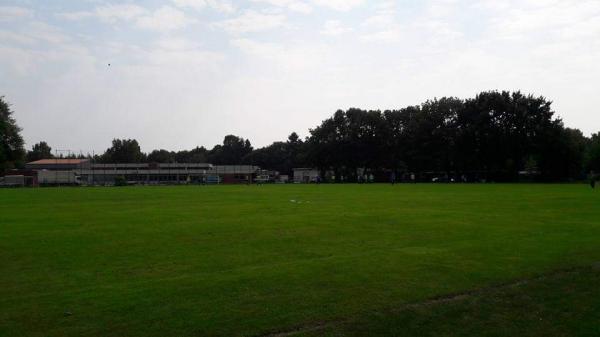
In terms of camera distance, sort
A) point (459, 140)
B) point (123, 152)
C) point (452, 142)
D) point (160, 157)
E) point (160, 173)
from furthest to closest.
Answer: point (160, 157)
point (123, 152)
point (160, 173)
point (452, 142)
point (459, 140)

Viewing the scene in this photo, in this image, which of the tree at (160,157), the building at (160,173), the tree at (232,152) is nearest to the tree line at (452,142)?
the building at (160,173)

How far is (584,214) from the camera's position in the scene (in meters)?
22.0

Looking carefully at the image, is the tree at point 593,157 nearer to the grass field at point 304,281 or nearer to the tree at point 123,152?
the grass field at point 304,281

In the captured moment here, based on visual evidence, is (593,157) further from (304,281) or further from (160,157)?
(160,157)

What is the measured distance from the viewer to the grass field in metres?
6.83

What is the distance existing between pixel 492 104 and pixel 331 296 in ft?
272

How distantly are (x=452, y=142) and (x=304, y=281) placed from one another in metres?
87.0

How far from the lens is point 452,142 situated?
300 feet

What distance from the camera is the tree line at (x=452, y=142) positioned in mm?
81250

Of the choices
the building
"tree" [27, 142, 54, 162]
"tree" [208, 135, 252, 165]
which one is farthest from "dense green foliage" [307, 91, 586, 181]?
"tree" [27, 142, 54, 162]

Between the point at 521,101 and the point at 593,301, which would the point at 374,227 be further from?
the point at 521,101

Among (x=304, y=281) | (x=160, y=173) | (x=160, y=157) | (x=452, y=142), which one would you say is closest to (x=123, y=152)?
(x=160, y=157)

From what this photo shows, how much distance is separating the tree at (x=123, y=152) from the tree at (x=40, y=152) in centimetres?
3280

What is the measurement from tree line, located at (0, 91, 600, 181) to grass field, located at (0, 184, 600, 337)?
Result: 69.3m
